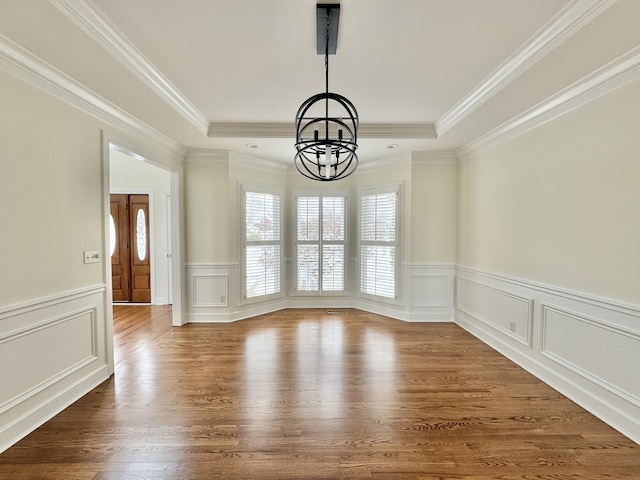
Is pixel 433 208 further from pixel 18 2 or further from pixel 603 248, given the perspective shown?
pixel 18 2

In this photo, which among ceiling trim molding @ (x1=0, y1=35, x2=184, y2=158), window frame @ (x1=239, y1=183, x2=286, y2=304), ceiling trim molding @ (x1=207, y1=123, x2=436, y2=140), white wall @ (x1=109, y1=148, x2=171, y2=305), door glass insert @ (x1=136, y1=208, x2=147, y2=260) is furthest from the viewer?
door glass insert @ (x1=136, y1=208, x2=147, y2=260)

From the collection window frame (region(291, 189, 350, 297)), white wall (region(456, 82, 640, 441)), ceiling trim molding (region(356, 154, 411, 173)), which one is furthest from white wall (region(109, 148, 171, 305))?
white wall (region(456, 82, 640, 441))

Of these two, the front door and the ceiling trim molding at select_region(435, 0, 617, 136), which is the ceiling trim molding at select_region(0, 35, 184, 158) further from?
the ceiling trim molding at select_region(435, 0, 617, 136)

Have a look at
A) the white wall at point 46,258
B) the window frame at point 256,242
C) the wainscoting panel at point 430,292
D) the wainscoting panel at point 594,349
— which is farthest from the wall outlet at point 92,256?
the wainscoting panel at point 594,349

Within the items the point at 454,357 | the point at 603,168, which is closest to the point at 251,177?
the point at 454,357

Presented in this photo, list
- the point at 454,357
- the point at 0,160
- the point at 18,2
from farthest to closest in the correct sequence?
the point at 454,357 < the point at 0,160 < the point at 18,2

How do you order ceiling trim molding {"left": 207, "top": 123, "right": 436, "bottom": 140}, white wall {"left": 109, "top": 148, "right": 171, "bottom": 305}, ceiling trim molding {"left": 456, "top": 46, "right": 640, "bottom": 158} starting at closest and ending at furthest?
ceiling trim molding {"left": 456, "top": 46, "right": 640, "bottom": 158}, ceiling trim molding {"left": 207, "top": 123, "right": 436, "bottom": 140}, white wall {"left": 109, "top": 148, "right": 171, "bottom": 305}

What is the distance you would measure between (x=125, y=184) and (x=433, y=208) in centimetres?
557

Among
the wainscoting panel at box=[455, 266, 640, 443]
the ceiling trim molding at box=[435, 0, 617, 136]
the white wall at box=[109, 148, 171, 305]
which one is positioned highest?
the ceiling trim molding at box=[435, 0, 617, 136]

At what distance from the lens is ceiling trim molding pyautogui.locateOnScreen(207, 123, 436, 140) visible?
398 centimetres

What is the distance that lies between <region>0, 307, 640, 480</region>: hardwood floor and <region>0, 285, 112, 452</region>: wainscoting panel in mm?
126

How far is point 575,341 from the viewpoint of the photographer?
2.69 m

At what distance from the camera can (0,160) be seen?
2.06 meters

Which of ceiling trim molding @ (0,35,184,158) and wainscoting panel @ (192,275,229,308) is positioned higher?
ceiling trim molding @ (0,35,184,158)
